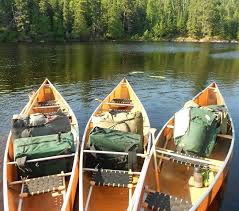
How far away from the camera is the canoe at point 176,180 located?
11.3 meters

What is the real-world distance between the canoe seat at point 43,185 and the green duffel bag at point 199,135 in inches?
209

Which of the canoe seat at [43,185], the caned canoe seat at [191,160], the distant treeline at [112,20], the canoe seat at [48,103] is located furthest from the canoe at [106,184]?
the distant treeline at [112,20]

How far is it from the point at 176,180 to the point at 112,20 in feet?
327

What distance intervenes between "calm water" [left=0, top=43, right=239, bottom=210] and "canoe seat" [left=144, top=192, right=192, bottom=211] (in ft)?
12.3

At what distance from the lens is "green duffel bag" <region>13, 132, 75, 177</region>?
12867 mm

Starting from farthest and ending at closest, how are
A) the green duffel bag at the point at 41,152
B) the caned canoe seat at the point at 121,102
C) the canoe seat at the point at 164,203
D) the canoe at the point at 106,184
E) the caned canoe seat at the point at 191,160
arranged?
the caned canoe seat at the point at 121,102, the caned canoe seat at the point at 191,160, the green duffel bag at the point at 41,152, the canoe at the point at 106,184, the canoe seat at the point at 164,203

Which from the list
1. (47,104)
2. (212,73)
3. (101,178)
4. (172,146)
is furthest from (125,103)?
(212,73)

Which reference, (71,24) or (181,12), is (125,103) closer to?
(71,24)

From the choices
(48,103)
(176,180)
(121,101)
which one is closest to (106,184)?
(176,180)

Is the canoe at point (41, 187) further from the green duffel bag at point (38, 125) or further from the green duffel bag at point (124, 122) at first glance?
the green duffel bag at point (124, 122)

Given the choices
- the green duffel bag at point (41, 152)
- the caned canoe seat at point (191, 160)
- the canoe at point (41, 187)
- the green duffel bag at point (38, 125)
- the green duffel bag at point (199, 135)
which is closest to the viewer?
the canoe at point (41, 187)

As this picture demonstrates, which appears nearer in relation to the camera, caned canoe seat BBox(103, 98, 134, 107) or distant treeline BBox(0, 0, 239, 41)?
caned canoe seat BBox(103, 98, 134, 107)

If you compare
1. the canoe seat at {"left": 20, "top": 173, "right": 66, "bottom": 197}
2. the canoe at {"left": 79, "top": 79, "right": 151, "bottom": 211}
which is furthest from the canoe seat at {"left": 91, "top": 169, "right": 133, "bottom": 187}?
the canoe seat at {"left": 20, "top": 173, "right": 66, "bottom": 197}

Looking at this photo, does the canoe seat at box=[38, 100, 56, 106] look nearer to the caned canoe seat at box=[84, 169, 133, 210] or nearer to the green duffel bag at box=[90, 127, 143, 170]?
the green duffel bag at box=[90, 127, 143, 170]
